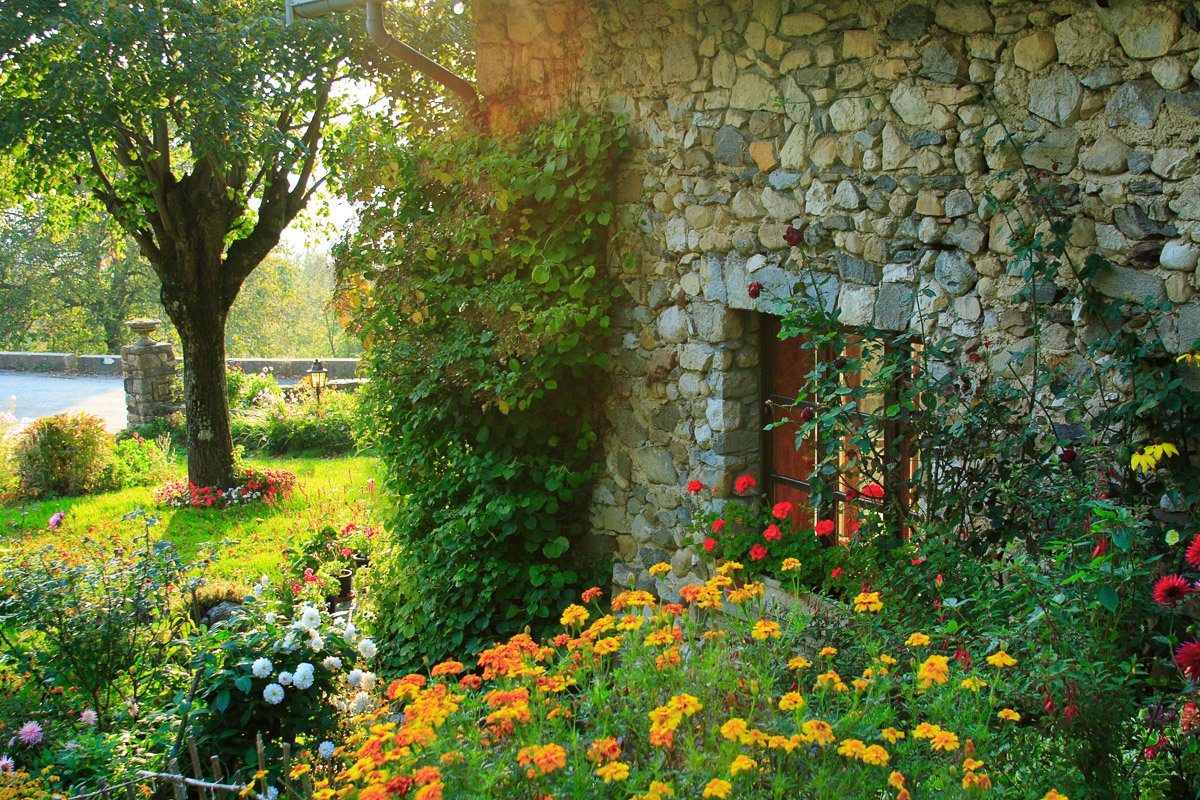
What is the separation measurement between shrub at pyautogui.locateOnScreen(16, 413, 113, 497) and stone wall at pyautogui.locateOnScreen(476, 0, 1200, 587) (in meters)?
7.04

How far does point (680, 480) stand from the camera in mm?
4672

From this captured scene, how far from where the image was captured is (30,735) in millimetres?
3648

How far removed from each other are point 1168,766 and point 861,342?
1.69m

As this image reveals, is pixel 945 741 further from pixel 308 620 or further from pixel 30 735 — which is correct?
pixel 30 735

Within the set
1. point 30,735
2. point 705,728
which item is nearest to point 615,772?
point 705,728

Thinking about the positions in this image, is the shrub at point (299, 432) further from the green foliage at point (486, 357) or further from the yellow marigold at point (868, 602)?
the yellow marigold at point (868, 602)

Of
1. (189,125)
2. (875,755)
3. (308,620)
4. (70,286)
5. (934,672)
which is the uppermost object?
(189,125)

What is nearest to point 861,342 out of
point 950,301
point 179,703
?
point 950,301

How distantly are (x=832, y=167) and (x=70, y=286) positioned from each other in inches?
838

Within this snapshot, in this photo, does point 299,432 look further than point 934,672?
Yes

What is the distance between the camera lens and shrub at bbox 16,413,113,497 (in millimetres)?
9992

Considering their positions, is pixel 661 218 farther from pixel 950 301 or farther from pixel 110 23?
pixel 110 23

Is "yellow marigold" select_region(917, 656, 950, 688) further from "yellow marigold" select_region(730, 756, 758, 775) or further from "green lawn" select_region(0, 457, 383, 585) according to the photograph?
"green lawn" select_region(0, 457, 383, 585)

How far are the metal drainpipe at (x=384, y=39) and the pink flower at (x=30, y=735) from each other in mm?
3525
